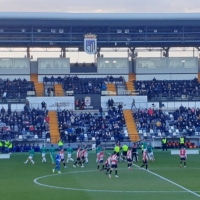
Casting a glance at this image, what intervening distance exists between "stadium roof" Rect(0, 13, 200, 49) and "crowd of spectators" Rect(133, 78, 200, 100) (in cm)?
414

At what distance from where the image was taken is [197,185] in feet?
113

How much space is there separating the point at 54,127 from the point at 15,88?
8348 mm

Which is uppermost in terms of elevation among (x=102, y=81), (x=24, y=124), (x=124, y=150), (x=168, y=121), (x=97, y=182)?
(x=102, y=81)

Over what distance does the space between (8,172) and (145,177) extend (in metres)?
9.06

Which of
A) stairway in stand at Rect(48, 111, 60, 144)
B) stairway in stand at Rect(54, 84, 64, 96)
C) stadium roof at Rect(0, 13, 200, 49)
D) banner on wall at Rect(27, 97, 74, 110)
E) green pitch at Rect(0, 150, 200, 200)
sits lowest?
green pitch at Rect(0, 150, 200, 200)

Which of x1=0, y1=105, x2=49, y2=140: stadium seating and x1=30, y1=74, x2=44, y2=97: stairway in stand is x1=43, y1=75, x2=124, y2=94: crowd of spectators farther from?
x1=0, y1=105, x2=49, y2=140: stadium seating

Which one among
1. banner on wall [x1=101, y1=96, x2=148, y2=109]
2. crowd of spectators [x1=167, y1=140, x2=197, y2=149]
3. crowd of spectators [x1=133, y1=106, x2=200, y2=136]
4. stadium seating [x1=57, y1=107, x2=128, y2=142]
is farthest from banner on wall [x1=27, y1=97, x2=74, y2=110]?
crowd of spectators [x1=167, y1=140, x2=197, y2=149]

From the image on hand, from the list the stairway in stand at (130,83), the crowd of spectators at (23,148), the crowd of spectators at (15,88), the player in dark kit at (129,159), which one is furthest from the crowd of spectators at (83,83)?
the player in dark kit at (129,159)

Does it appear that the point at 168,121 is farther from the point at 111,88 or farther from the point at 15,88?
the point at 15,88

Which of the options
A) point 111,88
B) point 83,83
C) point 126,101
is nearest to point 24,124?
point 83,83

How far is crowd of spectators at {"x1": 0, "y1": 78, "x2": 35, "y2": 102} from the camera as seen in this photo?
71.2 meters

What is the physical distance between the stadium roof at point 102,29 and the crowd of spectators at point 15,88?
414cm

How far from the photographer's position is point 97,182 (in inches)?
1430

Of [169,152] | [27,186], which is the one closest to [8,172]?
[27,186]
